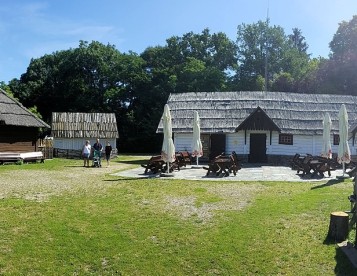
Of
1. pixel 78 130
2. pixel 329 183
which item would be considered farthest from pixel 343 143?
pixel 78 130

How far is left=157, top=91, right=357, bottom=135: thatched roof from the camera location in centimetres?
2830

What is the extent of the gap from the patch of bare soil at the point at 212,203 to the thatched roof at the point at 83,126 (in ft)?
83.2

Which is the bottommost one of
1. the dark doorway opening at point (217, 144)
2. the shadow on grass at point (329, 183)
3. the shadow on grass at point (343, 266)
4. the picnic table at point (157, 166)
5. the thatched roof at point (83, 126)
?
the shadow on grass at point (343, 266)

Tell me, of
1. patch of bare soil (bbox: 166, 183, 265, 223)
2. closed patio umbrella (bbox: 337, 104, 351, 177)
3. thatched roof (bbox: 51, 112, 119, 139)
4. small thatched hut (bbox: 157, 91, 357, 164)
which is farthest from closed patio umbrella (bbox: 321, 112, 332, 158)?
thatched roof (bbox: 51, 112, 119, 139)

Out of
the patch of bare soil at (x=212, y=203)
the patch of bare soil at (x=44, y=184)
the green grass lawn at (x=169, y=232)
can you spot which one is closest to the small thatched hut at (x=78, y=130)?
the patch of bare soil at (x=44, y=184)

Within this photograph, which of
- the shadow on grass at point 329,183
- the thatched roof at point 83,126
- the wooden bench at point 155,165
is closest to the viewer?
the shadow on grass at point 329,183

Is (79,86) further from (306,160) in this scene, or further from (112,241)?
(112,241)

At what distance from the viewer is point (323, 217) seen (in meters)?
10.7

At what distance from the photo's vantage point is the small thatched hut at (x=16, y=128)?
86.5 ft

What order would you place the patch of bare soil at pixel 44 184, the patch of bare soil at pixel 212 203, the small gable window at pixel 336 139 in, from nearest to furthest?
the patch of bare soil at pixel 212 203 → the patch of bare soil at pixel 44 184 → the small gable window at pixel 336 139

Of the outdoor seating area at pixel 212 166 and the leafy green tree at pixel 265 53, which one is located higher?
the leafy green tree at pixel 265 53

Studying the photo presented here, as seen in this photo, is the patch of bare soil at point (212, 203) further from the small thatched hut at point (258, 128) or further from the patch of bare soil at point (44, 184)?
Result: the small thatched hut at point (258, 128)

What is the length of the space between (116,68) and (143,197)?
1785 inches

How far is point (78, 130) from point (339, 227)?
108ft
